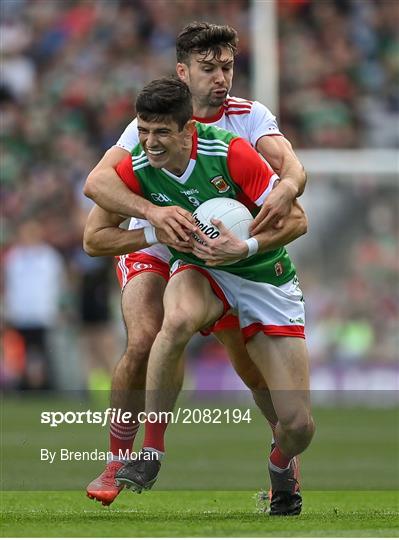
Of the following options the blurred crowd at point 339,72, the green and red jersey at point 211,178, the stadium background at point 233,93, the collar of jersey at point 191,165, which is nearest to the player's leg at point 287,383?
the green and red jersey at point 211,178

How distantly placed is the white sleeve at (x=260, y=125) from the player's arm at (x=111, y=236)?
82cm

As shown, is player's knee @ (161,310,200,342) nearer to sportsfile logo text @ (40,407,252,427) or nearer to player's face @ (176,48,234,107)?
sportsfile logo text @ (40,407,252,427)

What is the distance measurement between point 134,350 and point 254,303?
0.73m

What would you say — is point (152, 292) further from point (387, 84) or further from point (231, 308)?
point (387, 84)

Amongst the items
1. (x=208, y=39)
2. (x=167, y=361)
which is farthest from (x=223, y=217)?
(x=208, y=39)

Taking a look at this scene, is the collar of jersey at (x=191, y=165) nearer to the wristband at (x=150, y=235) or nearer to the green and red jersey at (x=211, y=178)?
the green and red jersey at (x=211, y=178)

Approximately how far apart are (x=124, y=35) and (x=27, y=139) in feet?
6.35

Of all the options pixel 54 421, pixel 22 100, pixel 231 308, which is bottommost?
pixel 54 421

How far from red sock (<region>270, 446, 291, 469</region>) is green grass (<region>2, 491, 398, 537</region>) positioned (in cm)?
29

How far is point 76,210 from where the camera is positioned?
19.9m

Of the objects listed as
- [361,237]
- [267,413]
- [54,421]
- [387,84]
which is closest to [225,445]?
[54,421]

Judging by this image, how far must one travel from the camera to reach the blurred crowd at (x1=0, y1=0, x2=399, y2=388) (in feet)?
63.3

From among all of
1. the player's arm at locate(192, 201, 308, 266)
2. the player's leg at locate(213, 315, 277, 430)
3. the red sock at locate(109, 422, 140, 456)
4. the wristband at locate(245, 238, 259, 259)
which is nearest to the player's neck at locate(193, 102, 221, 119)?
the player's arm at locate(192, 201, 308, 266)

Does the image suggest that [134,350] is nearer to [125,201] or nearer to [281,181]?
[125,201]
